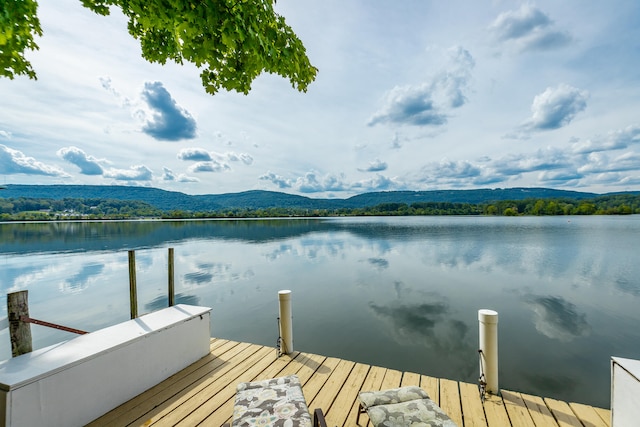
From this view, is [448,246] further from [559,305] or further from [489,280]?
[559,305]

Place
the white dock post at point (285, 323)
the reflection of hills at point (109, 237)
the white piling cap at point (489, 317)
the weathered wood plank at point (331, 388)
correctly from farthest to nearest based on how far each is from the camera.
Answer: the reflection of hills at point (109, 237) → the white dock post at point (285, 323) → the white piling cap at point (489, 317) → the weathered wood plank at point (331, 388)

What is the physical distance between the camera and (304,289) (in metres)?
13.8

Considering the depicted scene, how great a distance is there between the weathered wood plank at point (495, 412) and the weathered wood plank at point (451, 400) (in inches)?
11.6

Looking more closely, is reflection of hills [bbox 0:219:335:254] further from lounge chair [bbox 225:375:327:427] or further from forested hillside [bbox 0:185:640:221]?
lounge chair [bbox 225:375:327:427]

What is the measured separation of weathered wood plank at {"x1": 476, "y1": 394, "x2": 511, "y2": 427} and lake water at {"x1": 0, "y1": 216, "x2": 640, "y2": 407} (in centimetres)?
325

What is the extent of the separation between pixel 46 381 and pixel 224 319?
7.94m

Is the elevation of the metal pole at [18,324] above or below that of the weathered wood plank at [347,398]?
above

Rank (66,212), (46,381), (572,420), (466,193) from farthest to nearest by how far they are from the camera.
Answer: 1. (466,193)
2. (66,212)
3. (572,420)
4. (46,381)

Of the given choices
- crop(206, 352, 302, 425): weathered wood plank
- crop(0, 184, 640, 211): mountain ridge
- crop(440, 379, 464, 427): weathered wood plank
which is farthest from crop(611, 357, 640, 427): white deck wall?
crop(0, 184, 640, 211): mountain ridge

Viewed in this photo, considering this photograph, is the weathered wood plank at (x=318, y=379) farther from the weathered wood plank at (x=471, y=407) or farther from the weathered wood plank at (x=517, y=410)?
the weathered wood plank at (x=517, y=410)

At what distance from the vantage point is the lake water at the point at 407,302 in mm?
7160

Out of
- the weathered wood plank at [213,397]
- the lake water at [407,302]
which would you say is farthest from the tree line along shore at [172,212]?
the weathered wood plank at [213,397]

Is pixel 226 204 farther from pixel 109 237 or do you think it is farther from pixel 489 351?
pixel 489 351

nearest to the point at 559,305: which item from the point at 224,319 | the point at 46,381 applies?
the point at 224,319
